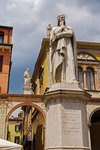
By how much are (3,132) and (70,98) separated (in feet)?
39.2

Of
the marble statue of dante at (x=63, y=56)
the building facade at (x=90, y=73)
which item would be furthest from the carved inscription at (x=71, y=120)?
the building facade at (x=90, y=73)

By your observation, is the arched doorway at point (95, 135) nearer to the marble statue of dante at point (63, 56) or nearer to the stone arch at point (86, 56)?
the stone arch at point (86, 56)

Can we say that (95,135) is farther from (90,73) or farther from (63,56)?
(63,56)

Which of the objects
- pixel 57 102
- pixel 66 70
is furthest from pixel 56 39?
pixel 57 102

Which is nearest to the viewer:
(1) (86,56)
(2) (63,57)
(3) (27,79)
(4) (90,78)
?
(2) (63,57)

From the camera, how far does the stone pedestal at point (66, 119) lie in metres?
5.29

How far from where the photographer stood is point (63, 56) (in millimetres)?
6449

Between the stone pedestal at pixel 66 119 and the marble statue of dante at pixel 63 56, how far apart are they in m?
0.47

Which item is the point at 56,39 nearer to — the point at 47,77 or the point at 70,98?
the point at 70,98

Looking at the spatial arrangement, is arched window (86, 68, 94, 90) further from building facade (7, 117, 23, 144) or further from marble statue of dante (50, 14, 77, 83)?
building facade (7, 117, 23, 144)

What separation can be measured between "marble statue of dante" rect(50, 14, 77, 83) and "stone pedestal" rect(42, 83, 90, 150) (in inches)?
18.4

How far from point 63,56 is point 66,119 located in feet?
6.48

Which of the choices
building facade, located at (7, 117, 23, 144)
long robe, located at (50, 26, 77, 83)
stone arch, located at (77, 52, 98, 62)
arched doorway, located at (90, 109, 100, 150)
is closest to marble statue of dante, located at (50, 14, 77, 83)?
long robe, located at (50, 26, 77, 83)

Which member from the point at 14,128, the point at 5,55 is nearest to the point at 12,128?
the point at 14,128
